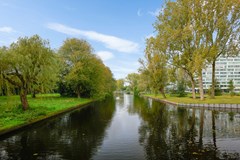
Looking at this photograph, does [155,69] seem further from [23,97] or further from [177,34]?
[23,97]

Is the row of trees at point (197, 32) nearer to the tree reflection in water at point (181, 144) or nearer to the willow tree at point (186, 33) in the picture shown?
the willow tree at point (186, 33)

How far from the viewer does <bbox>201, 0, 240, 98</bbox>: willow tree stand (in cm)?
3769

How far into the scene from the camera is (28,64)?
2077 centimetres

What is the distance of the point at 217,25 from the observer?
37.8 metres

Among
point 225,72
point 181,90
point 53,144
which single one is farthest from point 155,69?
point 225,72

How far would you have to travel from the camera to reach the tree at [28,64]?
65.7ft

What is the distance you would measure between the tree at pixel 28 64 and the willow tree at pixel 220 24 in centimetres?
3092

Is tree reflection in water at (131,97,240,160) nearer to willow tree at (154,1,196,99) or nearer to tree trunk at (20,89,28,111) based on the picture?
tree trunk at (20,89,28,111)

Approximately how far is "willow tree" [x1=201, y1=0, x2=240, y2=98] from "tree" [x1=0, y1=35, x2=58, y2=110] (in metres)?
30.9

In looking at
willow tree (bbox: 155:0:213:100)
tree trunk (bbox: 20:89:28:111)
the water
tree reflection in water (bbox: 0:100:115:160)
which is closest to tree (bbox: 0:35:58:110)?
tree trunk (bbox: 20:89:28:111)

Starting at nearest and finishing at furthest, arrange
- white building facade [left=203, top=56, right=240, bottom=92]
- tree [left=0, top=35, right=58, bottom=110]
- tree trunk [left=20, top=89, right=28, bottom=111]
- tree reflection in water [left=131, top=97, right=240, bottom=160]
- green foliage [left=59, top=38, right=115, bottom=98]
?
1. tree reflection in water [left=131, top=97, right=240, bottom=160]
2. tree [left=0, top=35, right=58, bottom=110]
3. tree trunk [left=20, top=89, right=28, bottom=111]
4. green foliage [left=59, top=38, right=115, bottom=98]
5. white building facade [left=203, top=56, right=240, bottom=92]

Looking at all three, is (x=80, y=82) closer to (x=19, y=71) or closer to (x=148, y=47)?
(x=148, y=47)

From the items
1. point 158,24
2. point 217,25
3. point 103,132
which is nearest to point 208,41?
point 217,25

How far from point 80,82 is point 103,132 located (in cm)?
3392
